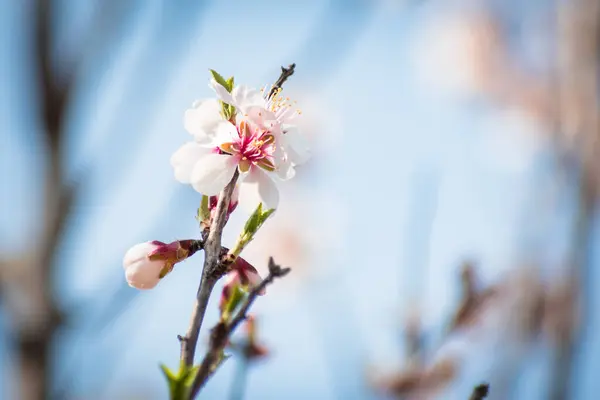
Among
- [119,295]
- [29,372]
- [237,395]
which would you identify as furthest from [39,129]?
[237,395]

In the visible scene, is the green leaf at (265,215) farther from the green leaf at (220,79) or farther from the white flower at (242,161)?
the green leaf at (220,79)

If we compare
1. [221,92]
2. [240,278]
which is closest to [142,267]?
[240,278]

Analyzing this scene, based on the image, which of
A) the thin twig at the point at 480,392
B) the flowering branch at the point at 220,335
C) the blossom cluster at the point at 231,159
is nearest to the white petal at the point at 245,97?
the blossom cluster at the point at 231,159

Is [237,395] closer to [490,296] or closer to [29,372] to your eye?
[490,296]

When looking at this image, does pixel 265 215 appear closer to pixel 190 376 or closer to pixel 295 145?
pixel 295 145

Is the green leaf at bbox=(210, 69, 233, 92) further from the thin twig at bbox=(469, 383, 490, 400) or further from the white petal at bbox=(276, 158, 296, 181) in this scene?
the thin twig at bbox=(469, 383, 490, 400)
